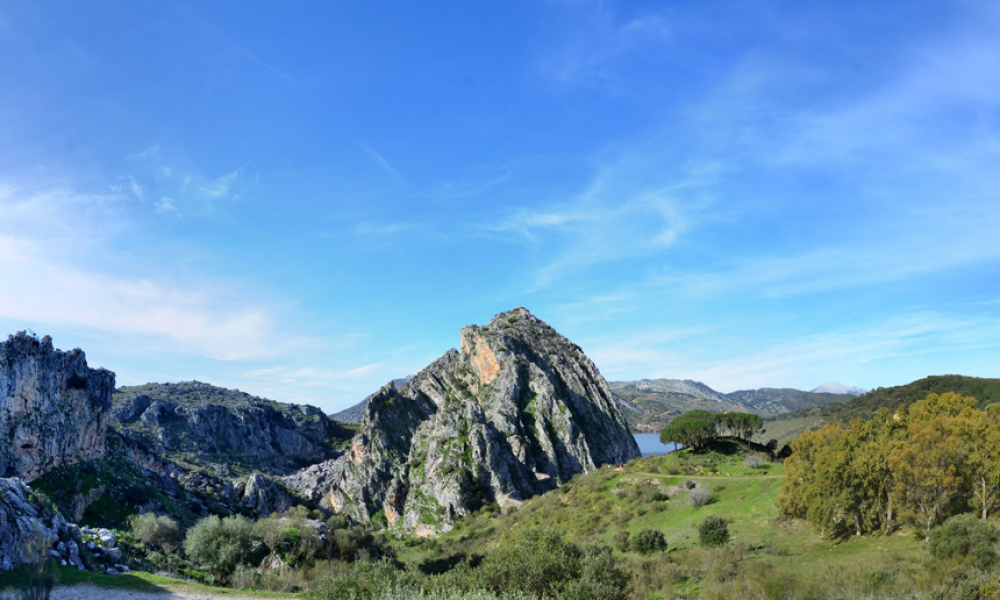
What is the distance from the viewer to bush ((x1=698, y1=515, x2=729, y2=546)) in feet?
144

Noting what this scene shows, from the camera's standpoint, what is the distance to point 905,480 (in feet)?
124

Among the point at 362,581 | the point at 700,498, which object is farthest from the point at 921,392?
the point at 362,581

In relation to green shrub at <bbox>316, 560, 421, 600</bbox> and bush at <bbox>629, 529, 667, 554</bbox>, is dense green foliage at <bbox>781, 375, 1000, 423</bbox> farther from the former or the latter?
green shrub at <bbox>316, 560, 421, 600</bbox>

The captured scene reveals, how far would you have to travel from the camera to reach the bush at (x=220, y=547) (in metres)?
36.7

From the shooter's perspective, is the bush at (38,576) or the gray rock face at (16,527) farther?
the gray rock face at (16,527)

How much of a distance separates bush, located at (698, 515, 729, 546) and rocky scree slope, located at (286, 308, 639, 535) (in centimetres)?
6144

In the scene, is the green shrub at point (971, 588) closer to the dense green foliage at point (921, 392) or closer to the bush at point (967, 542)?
the bush at point (967, 542)

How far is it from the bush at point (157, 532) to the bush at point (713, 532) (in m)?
46.4

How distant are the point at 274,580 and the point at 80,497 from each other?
59.9m

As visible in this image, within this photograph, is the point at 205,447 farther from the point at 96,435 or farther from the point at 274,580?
the point at 274,580

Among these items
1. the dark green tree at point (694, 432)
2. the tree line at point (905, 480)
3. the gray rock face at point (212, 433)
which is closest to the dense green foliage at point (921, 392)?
the dark green tree at point (694, 432)

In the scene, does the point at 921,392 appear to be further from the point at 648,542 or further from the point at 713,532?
the point at 648,542

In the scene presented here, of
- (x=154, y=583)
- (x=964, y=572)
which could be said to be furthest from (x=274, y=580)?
(x=964, y=572)

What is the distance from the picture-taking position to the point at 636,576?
35.0 metres
